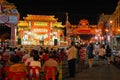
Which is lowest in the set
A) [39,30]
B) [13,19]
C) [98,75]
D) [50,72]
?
[98,75]

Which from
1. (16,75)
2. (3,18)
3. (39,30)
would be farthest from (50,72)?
(39,30)

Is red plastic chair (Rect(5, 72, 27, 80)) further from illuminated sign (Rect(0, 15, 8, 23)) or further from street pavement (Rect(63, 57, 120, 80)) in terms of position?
illuminated sign (Rect(0, 15, 8, 23))

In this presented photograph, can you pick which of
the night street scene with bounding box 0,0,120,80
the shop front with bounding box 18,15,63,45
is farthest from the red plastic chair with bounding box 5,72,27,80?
the shop front with bounding box 18,15,63,45

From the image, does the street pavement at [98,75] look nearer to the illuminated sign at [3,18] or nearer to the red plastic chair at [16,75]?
the illuminated sign at [3,18]

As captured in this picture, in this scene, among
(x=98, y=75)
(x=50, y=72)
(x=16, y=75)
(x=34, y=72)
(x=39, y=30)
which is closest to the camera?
(x=16, y=75)

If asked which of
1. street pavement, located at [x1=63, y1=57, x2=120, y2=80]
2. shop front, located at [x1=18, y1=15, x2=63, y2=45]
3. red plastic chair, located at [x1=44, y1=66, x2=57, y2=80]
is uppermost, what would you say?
shop front, located at [x1=18, y1=15, x2=63, y2=45]

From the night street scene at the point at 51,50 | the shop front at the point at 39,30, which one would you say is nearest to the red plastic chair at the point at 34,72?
the night street scene at the point at 51,50

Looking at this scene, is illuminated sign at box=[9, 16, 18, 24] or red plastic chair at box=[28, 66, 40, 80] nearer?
red plastic chair at box=[28, 66, 40, 80]

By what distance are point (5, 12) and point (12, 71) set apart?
1618cm

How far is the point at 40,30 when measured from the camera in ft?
206

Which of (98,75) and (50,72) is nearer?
(50,72)

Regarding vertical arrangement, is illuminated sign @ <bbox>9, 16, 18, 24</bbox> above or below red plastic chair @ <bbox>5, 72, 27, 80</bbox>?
above

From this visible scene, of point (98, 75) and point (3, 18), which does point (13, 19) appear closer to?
point (3, 18)

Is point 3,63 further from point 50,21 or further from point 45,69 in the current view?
point 50,21
